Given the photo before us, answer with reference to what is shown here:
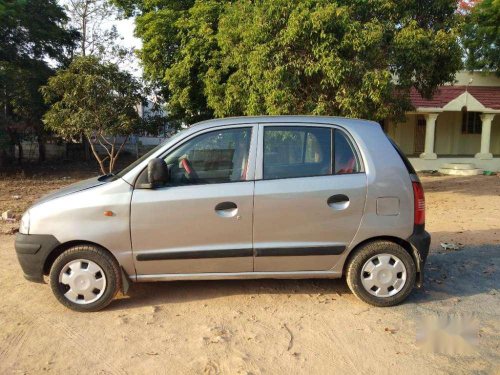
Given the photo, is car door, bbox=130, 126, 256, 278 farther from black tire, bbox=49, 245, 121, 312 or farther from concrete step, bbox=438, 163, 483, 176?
concrete step, bbox=438, 163, 483, 176

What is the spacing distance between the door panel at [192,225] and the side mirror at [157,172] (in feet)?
0.29

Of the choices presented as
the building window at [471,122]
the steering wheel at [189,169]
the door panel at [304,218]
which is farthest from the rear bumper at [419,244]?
the building window at [471,122]

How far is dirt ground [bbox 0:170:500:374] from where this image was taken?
3.32 metres

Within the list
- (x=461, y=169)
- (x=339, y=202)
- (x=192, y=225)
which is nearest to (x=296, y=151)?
(x=339, y=202)

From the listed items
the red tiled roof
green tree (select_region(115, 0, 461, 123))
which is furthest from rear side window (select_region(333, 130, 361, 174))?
the red tiled roof

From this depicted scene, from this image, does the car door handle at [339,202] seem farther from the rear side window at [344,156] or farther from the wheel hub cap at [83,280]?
the wheel hub cap at [83,280]

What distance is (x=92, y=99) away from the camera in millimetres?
11555

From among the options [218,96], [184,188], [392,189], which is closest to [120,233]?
[184,188]

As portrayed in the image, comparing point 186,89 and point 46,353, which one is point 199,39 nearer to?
point 186,89

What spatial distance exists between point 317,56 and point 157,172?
567cm

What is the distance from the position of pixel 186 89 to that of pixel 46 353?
9495mm

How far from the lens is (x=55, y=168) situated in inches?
765

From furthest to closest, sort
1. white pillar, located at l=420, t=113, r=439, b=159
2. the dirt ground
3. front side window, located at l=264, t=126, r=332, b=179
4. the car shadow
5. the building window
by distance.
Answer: the building window < white pillar, located at l=420, t=113, r=439, b=159 < the car shadow < front side window, located at l=264, t=126, r=332, b=179 < the dirt ground

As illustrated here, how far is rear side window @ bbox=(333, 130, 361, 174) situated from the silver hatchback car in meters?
0.01
